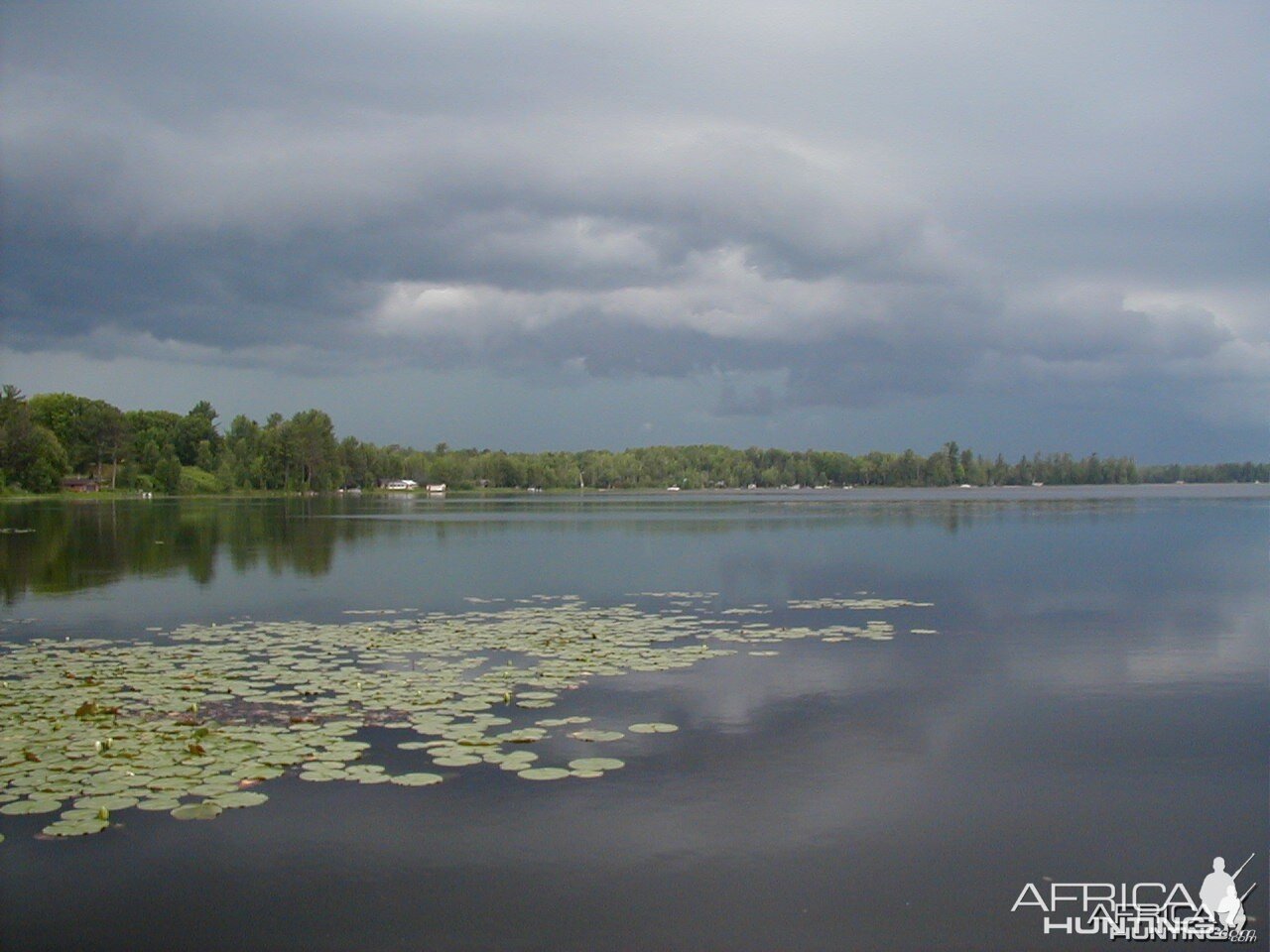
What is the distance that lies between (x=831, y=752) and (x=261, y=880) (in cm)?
666

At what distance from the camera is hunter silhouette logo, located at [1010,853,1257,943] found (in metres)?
8.28

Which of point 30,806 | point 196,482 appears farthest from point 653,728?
point 196,482

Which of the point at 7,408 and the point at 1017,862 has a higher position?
the point at 7,408

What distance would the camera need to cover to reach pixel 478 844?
9.48 metres

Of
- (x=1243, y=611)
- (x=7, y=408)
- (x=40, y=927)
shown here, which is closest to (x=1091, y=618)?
(x=1243, y=611)

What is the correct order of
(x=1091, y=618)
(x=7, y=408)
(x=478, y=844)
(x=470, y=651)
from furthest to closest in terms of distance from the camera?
(x=7, y=408) < (x=1091, y=618) < (x=470, y=651) < (x=478, y=844)

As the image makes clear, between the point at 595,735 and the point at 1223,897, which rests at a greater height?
the point at 595,735

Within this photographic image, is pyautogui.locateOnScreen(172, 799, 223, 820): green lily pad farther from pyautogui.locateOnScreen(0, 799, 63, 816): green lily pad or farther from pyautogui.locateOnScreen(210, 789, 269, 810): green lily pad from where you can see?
pyautogui.locateOnScreen(0, 799, 63, 816): green lily pad

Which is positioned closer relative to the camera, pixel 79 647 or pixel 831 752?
pixel 831 752

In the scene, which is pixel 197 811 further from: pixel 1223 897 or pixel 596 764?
pixel 1223 897

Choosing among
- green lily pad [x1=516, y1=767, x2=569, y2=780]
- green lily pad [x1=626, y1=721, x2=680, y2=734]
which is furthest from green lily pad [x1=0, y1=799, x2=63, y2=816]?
green lily pad [x1=626, y1=721, x2=680, y2=734]

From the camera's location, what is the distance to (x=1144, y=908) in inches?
338

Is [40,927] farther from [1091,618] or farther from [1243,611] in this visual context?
[1243,611]

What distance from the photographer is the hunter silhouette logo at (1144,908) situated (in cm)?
828
